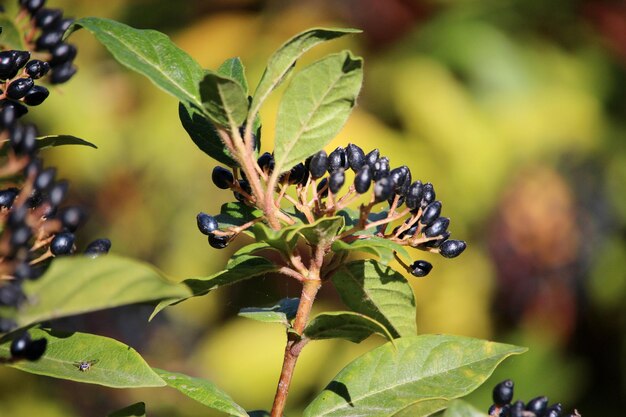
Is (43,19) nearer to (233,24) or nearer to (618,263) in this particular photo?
(233,24)

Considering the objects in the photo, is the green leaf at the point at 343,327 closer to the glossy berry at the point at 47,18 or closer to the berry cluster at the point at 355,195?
the berry cluster at the point at 355,195

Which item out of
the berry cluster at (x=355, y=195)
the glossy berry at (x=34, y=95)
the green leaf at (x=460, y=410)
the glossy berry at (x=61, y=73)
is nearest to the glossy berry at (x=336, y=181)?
the berry cluster at (x=355, y=195)

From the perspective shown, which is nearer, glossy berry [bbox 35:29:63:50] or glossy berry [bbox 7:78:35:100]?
glossy berry [bbox 7:78:35:100]

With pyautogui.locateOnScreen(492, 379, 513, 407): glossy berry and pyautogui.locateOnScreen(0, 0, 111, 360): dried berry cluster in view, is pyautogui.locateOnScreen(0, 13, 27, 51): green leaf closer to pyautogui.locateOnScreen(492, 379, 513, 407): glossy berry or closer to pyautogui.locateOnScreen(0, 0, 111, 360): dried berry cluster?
pyautogui.locateOnScreen(0, 0, 111, 360): dried berry cluster

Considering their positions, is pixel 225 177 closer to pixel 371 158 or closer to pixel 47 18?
pixel 371 158

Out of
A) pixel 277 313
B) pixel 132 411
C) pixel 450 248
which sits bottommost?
pixel 132 411

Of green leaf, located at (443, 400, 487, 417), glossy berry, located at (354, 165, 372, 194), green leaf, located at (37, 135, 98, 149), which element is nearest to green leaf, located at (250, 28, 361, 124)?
glossy berry, located at (354, 165, 372, 194)

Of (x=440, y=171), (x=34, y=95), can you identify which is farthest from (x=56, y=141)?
(x=440, y=171)
